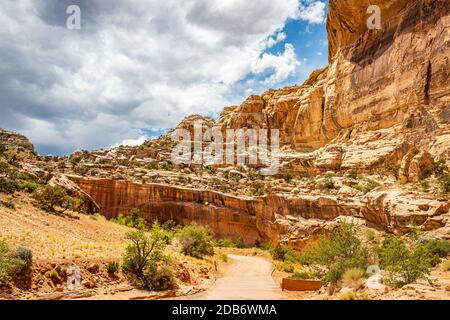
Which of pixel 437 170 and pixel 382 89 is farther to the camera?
pixel 382 89

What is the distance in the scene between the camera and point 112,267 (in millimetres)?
16203

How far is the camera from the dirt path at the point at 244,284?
1589 centimetres

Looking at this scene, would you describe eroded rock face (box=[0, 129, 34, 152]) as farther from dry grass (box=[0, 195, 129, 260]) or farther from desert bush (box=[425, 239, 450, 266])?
desert bush (box=[425, 239, 450, 266])

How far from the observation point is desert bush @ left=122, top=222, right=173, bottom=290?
16.5m

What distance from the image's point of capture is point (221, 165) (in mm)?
69438

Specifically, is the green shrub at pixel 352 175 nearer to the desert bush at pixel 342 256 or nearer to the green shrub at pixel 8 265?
the desert bush at pixel 342 256

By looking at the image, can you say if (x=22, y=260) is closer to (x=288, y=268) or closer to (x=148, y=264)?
(x=148, y=264)

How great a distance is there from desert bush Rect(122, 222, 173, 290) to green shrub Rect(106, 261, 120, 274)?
429mm

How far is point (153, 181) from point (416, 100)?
118 ft

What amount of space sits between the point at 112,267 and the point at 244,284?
8267 mm

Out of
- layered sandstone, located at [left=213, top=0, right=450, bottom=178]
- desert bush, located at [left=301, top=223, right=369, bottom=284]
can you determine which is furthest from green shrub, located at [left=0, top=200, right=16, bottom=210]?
layered sandstone, located at [left=213, top=0, right=450, bottom=178]

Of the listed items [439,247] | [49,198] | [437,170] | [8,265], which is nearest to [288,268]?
[439,247]

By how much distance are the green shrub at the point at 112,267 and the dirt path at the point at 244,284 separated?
3853 mm
